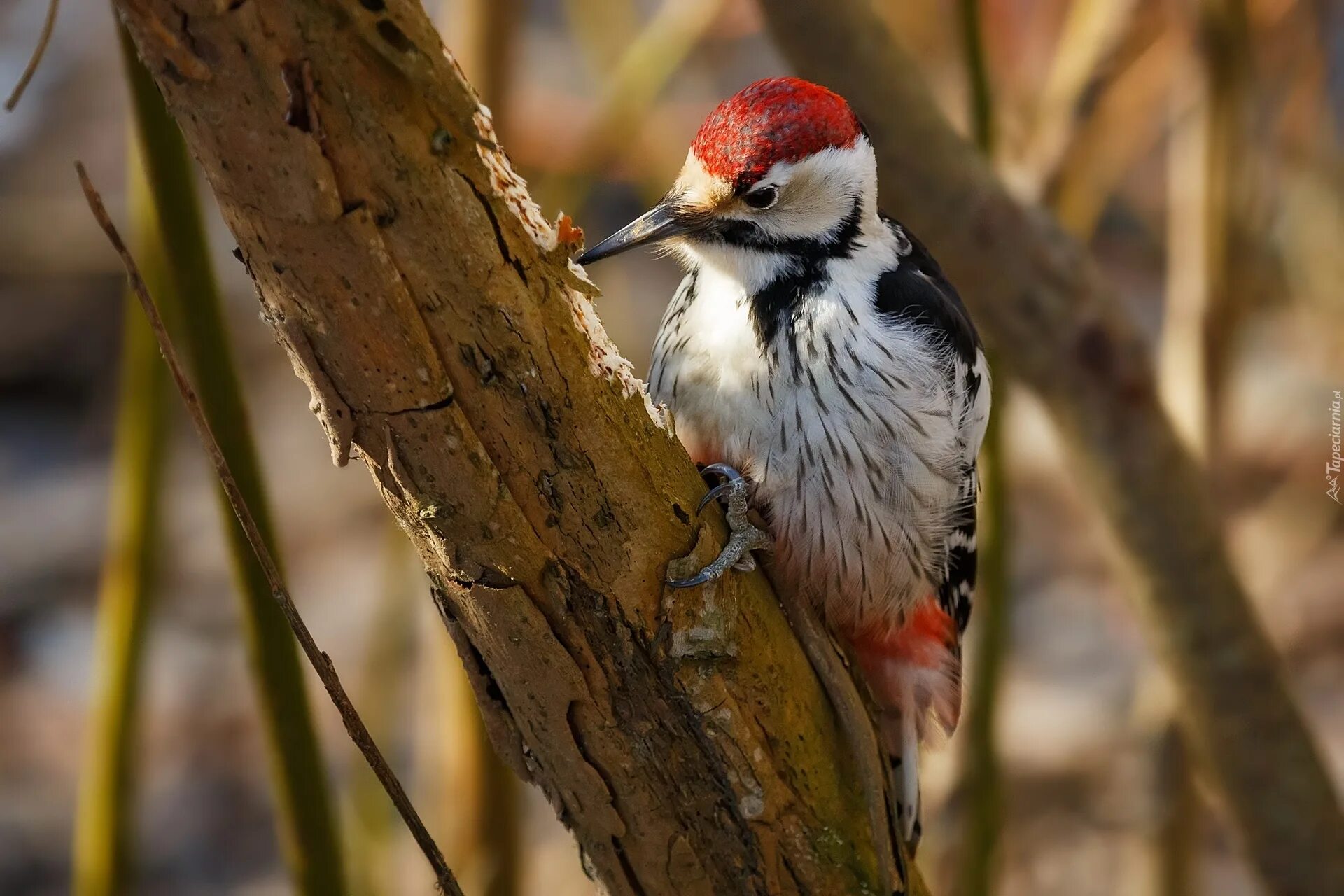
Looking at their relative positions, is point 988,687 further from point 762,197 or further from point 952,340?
point 762,197

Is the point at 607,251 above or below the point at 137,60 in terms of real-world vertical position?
below

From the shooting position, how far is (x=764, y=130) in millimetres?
1504

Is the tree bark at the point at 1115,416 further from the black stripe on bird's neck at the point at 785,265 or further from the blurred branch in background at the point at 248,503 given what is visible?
the blurred branch in background at the point at 248,503

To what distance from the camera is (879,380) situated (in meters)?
1.51

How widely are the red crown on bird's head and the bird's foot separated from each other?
15.4 inches

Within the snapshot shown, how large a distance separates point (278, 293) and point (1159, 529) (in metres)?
1.36

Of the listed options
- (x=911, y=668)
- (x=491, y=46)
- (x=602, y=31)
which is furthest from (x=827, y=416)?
(x=602, y=31)

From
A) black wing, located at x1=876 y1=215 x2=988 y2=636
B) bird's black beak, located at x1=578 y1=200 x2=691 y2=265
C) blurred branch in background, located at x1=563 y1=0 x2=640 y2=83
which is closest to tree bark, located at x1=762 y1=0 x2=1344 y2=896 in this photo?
black wing, located at x1=876 y1=215 x2=988 y2=636

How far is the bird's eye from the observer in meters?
1.54

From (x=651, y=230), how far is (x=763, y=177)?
0.50 ft

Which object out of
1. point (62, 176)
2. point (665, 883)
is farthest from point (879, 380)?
point (62, 176)

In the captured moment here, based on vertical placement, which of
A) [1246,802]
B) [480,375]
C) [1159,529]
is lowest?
[1246,802]

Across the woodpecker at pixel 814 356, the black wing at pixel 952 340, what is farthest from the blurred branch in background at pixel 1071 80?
the woodpecker at pixel 814 356

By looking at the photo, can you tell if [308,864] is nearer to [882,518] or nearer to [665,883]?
[665,883]
